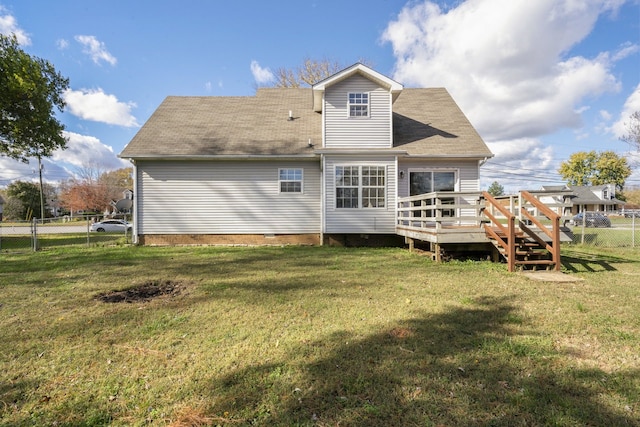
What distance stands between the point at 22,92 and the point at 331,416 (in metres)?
19.0

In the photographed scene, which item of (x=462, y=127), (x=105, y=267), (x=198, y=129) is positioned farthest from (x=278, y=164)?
(x=462, y=127)

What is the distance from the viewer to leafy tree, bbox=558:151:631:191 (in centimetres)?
6431

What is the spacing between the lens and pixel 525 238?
7.91 meters

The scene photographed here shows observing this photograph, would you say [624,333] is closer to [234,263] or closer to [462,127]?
[234,263]

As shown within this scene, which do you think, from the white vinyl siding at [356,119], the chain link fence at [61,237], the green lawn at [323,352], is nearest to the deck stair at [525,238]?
the green lawn at [323,352]

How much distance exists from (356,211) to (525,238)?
509 centimetres

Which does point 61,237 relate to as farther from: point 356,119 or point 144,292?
point 356,119

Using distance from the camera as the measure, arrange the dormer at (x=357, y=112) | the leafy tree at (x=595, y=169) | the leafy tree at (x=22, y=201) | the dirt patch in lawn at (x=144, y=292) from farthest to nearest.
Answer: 1. the leafy tree at (x=595, y=169)
2. the leafy tree at (x=22, y=201)
3. the dormer at (x=357, y=112)
4. the dirt patch in lawn at (x=144, y=292)

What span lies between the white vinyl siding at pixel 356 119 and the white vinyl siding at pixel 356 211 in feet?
2.40

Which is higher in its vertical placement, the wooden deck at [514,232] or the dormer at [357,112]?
the dormer at [357,112]

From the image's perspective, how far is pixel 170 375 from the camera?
2893 mm

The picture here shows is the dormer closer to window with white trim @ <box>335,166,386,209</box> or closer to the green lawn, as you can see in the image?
window with white trim @ <box>335,166,386,209</box>

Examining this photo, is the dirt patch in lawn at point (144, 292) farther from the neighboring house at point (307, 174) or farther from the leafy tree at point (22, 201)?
the leafy tree at point (22, 201)

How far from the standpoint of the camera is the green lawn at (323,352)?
7.94ft
